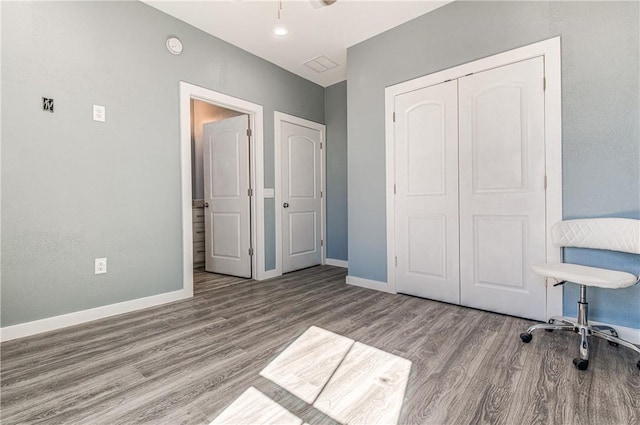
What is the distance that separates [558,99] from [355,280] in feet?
8.31

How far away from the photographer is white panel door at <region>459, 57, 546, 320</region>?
236cm

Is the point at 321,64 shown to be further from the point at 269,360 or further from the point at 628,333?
the point at 628,333

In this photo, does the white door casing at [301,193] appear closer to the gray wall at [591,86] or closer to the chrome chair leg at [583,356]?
the gray wall at [591,86]

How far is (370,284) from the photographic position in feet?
11.2

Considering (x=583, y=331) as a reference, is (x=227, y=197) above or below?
above

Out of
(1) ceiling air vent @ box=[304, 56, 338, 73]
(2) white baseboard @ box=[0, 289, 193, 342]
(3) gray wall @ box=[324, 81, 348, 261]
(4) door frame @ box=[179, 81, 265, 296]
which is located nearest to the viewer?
(2) white baseboard @ box=[0, 289, 193, 342]

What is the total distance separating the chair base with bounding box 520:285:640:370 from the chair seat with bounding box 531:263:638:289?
0.12m

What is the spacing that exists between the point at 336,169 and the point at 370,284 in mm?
1976

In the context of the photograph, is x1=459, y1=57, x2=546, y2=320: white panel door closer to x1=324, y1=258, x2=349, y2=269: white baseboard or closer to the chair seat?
the chair seat

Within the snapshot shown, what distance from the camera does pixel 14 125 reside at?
2.11m

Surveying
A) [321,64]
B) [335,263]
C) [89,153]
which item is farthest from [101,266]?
[321,64]

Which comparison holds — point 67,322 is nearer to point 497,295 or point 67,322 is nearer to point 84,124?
point 84,124

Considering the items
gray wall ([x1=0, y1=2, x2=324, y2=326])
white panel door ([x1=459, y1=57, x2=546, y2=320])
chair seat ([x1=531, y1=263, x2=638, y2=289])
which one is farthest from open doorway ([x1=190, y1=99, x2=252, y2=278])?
chair seat ([x1=531, y1=263, x2=638, y2=289])

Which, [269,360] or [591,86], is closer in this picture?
[269,360]
